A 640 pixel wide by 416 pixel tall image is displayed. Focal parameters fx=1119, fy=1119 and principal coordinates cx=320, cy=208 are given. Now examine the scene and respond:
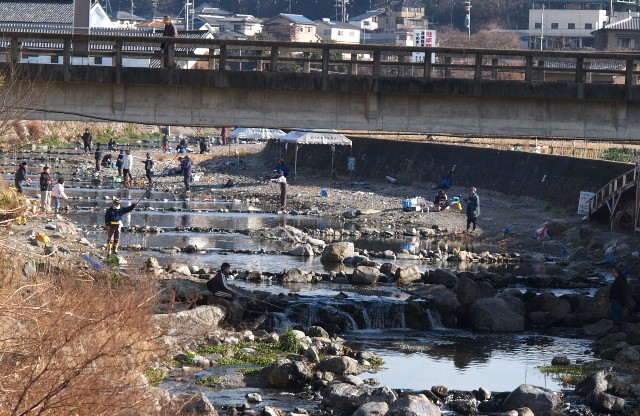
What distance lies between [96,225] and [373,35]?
A: 343 feet

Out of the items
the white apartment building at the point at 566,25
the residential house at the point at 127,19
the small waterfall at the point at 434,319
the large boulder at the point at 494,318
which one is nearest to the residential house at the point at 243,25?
the residential house at the point at 127,19

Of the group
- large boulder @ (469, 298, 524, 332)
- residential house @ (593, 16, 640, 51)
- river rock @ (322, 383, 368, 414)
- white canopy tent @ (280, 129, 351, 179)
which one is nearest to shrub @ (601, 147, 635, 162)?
white canopy tent @ (280, 129, 351, 179)

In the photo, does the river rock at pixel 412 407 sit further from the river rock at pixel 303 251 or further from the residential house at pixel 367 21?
the residential house at pixel 367 21

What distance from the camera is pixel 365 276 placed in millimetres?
31438

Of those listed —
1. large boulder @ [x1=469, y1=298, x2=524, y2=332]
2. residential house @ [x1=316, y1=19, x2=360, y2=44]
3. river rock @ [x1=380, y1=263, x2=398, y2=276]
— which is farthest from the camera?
residential house @ [x1=316, y1=19, x2=360, y2=44]

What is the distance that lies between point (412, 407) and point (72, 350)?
17.8ft

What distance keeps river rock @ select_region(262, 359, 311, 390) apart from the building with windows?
105 meters

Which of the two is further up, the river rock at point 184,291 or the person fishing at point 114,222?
the person fishing at point 114,222

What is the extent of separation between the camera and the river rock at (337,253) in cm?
3562

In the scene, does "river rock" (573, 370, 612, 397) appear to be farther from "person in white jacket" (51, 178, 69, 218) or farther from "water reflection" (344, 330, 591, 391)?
"person in white jacket" (51, 178, 69, 218)

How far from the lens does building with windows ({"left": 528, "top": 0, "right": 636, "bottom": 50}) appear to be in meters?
121

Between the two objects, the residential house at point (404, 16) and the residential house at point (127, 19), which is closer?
the residential house at point (404, 16)

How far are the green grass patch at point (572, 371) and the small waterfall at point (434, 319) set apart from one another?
4.67 m

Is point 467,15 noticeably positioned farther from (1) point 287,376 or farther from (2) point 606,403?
(2) point 606,403
